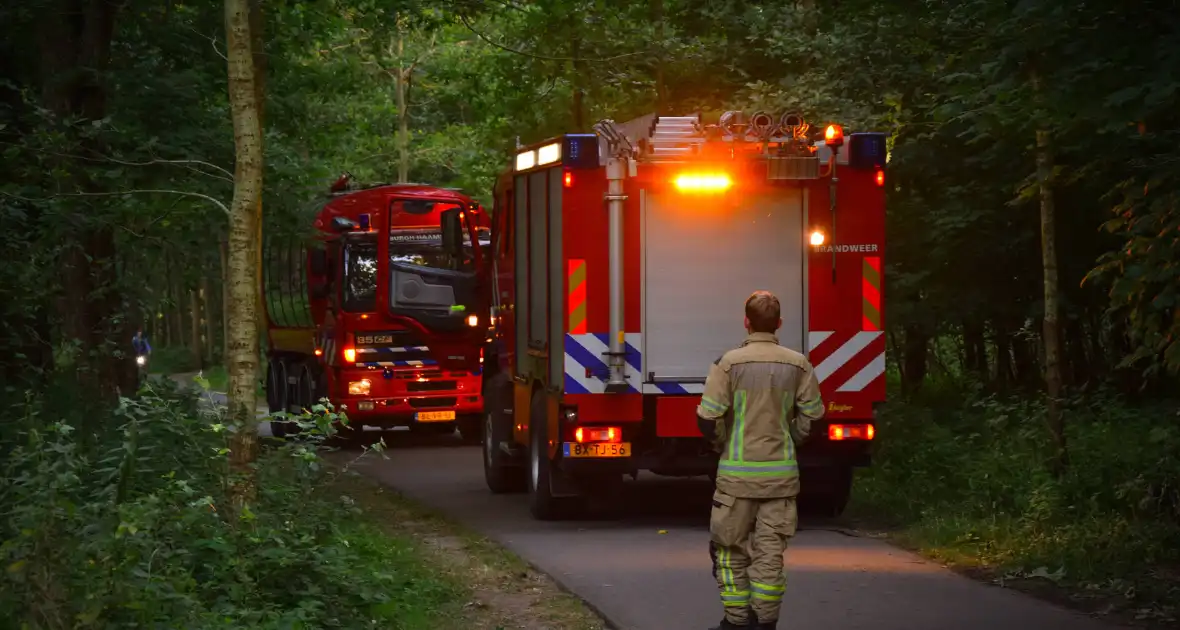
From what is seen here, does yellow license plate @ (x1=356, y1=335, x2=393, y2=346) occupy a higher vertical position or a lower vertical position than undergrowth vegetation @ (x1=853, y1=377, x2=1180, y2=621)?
higher

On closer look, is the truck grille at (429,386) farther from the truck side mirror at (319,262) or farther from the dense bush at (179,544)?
the dense bush at (179,544)

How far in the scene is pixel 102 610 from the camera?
7.05 metres

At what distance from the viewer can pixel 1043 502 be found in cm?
1317

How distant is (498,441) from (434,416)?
728 centimetres

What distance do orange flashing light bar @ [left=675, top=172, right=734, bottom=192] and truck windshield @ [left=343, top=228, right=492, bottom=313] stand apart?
9867 mm

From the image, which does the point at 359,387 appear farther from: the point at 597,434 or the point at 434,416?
the point at 597,434

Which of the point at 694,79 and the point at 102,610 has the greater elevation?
the point at 694,79

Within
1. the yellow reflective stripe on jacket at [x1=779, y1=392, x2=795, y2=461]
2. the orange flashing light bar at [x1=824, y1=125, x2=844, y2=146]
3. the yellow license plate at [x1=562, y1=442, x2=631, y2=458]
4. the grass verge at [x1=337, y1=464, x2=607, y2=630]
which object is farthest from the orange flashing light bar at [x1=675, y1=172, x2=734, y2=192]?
the yellow reflective stripe on jacket at [x1=779, y1=392, x2=795, y2=461]

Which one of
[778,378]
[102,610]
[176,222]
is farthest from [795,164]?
[102,610]

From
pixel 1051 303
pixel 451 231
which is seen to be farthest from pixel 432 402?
pixel 1051 303

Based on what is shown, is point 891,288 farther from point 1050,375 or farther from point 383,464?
point 383,464

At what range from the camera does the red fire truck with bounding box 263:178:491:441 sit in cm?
2398

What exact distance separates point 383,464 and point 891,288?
670 cm

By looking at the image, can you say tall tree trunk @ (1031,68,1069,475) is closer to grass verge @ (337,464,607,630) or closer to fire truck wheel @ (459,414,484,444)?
grass verge @ (337,464,607,630)
